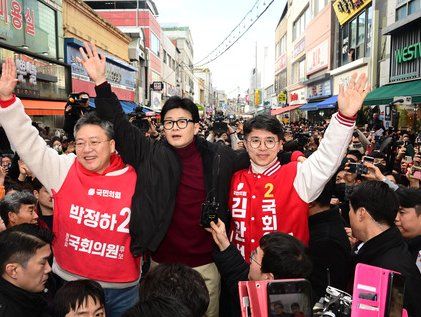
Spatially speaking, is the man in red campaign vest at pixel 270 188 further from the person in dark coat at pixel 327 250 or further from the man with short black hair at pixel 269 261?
the man with short black hair at pixel 269 261

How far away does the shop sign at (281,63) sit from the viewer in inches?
1749

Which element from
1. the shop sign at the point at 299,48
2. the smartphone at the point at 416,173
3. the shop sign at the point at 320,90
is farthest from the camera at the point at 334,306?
the shop sign at the point at 299,48

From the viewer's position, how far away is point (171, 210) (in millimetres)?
2537

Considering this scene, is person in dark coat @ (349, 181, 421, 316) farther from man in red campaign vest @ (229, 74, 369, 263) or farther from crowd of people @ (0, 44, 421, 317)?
man in red campaign vest @ (229, 74, 369, 263)

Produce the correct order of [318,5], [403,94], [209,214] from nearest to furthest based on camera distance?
[209,214], [403,94], [318,5]

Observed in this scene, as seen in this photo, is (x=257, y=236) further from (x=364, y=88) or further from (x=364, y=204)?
(x=364, y=88)

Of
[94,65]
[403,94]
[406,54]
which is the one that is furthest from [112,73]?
[94,65]

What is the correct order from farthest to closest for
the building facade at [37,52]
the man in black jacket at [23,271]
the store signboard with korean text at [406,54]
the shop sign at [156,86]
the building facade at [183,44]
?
the building facade at [183,44] → the shop sign at [156,86] → the store signboard with korean text at [406,54] → the building facade at [37,52] → the man in black jacket at [23,271]

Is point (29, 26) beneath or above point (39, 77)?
above

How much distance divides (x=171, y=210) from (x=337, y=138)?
111cm

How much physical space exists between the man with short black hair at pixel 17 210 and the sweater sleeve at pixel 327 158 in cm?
221

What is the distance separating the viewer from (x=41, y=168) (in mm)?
2514

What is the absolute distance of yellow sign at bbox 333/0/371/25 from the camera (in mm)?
19422

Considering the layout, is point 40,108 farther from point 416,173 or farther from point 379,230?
point 379,230
